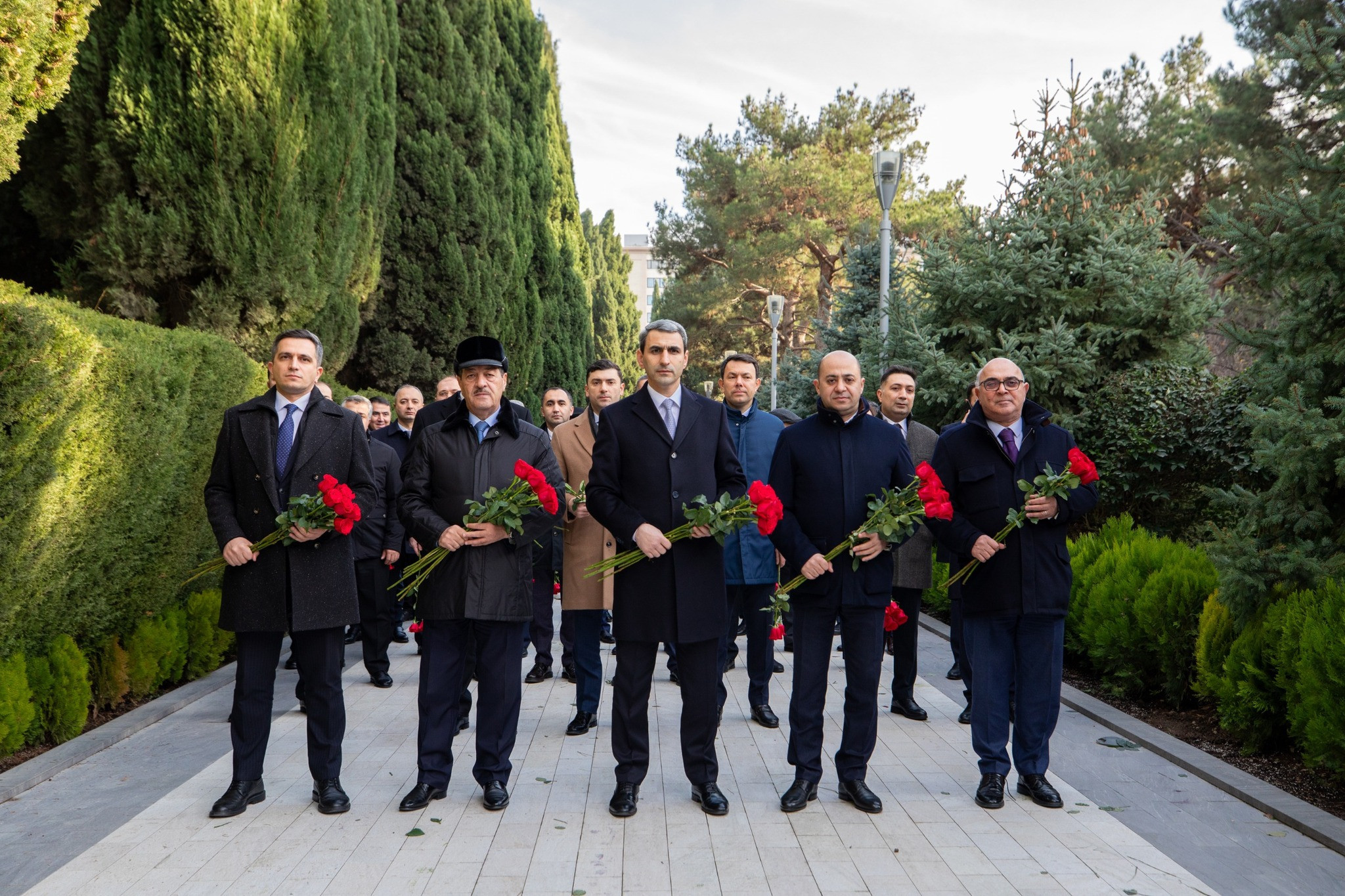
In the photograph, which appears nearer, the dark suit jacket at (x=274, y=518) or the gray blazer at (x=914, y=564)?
the dark suit jacket at (x=274, y=518)

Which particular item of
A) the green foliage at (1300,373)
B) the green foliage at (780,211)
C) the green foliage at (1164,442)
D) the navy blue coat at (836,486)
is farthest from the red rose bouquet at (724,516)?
the green foliage at (780,211)

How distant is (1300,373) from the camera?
18.8 feet

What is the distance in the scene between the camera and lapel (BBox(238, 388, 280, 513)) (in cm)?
480

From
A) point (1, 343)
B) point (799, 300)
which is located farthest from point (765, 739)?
point (799, 300)

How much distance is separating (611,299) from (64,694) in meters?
44.7

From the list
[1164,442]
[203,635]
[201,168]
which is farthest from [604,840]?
[201,168]

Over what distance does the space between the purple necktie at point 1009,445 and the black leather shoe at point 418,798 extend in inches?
127

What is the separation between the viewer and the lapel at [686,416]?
191 inches

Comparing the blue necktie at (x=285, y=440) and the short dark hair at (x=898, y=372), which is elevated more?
the short dark hair at (x=898, y=372)

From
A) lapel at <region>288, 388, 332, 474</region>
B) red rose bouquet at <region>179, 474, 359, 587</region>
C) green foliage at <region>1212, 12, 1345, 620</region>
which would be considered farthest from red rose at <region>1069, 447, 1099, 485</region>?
lapel at <region>288, 388, 332, 474</region>

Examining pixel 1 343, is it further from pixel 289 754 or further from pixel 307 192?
pixel 307 192

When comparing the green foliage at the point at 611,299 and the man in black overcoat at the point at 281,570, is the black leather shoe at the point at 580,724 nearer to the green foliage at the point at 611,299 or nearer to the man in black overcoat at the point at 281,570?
the man in black overcoat at the point at 281,570

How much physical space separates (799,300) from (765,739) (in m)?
33.2

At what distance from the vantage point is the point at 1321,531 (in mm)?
5539
